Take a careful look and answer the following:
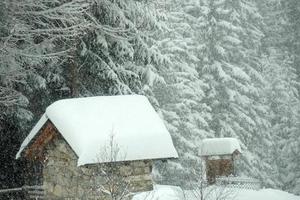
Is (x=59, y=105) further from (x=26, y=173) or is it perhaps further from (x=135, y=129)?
(x=26, y=173)

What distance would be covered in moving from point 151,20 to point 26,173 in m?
6.69

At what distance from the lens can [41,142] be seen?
12.4m

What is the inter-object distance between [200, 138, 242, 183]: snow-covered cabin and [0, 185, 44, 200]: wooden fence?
567 cm

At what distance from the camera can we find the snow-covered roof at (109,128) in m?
10.7

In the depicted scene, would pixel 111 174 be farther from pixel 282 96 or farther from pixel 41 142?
pixel 282 96

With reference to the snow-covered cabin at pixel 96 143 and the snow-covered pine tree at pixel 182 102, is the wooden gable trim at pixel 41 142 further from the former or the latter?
the snow-covered pine tree at pixel 182 102

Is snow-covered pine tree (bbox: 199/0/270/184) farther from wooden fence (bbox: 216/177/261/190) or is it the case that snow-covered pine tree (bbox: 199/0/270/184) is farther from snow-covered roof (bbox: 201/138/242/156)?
wooden fence (bbox: 216/177/261/190)

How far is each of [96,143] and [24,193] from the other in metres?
5.56

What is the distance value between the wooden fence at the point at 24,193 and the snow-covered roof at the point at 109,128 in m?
2.51

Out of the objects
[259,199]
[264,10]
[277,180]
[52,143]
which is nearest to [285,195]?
[259,199]

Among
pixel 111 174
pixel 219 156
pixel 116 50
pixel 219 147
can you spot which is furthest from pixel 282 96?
pixel 111 174

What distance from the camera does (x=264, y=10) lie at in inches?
1453

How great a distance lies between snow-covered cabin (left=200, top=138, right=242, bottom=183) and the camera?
17.2 meters

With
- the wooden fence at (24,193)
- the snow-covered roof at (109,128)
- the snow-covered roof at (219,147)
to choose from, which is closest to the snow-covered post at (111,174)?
the snow-covered roof at (109,128)
